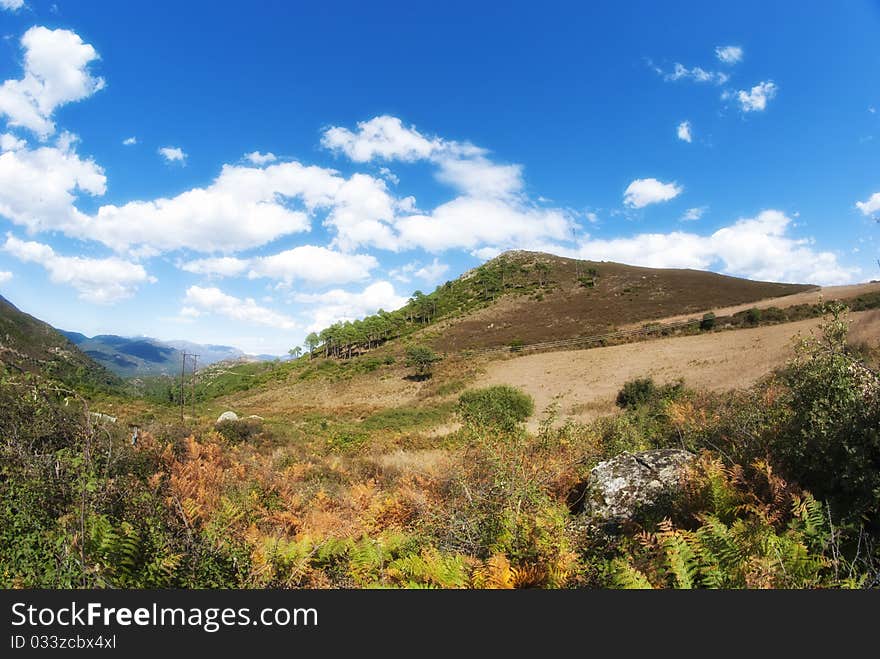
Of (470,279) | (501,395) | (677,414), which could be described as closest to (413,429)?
(501,395)

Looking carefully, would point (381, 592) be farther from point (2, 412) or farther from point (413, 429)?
point (413, 429)

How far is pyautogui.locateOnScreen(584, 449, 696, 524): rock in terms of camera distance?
19.6 feet

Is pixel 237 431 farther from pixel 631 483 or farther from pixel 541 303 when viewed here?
pixel 541 303

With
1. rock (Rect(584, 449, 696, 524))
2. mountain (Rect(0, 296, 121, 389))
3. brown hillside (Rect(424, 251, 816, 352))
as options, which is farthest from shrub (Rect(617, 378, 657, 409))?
brown hillside (Rect(424, 251, 816, 352))

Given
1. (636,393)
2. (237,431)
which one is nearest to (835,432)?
(237,431)

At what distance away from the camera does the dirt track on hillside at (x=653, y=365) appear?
2836cm

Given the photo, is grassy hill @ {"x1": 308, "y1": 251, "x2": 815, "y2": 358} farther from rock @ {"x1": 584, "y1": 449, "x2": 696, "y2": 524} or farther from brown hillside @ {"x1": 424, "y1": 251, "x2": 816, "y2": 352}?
rock @ {"x1": 584, "y1": 449, "x2": 696, "y2": 524}

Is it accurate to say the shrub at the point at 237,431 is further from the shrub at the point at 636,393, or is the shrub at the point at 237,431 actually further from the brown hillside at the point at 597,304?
the brown hillside at the point at 597,304

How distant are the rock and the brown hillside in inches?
2164

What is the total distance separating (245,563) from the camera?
418 cm

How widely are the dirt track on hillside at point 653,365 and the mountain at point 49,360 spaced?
23000 millimetres

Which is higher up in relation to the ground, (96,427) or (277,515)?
(96,427)

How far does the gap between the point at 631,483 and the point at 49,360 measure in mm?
60609

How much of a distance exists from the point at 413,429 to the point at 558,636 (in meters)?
26.0
